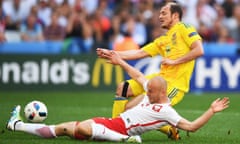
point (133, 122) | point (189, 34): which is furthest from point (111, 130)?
point (189, 34)

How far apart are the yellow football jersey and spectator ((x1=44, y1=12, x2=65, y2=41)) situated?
1203cm

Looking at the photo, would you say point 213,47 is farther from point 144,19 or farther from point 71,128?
point 71,128

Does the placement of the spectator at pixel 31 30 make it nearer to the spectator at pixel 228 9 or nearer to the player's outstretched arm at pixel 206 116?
the spectator at pixel 228 9

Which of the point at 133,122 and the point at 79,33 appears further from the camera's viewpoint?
the point at 79,33

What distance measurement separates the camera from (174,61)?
12.2 metres

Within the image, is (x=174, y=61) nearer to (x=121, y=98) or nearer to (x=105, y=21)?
(x=121, y=98)

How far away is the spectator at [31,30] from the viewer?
23797 mm

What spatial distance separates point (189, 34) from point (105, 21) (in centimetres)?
1284

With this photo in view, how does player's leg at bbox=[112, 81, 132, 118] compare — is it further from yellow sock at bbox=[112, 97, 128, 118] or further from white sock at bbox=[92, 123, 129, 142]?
white sock at bbox=[92, 123, 129, 142]

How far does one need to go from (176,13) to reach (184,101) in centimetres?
917

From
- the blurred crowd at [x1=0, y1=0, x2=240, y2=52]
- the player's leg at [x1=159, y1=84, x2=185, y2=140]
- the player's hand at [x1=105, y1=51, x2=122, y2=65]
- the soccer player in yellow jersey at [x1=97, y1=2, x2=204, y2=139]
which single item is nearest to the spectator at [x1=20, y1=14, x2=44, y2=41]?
the blurred crowd at [x1=0, y1=0, x2=240, y2=52]

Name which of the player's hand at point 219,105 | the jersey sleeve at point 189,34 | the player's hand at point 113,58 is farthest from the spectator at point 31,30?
the player's hand at point 219,105

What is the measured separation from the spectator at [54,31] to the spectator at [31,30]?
254mm

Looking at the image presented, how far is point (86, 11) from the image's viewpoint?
2528 cm
